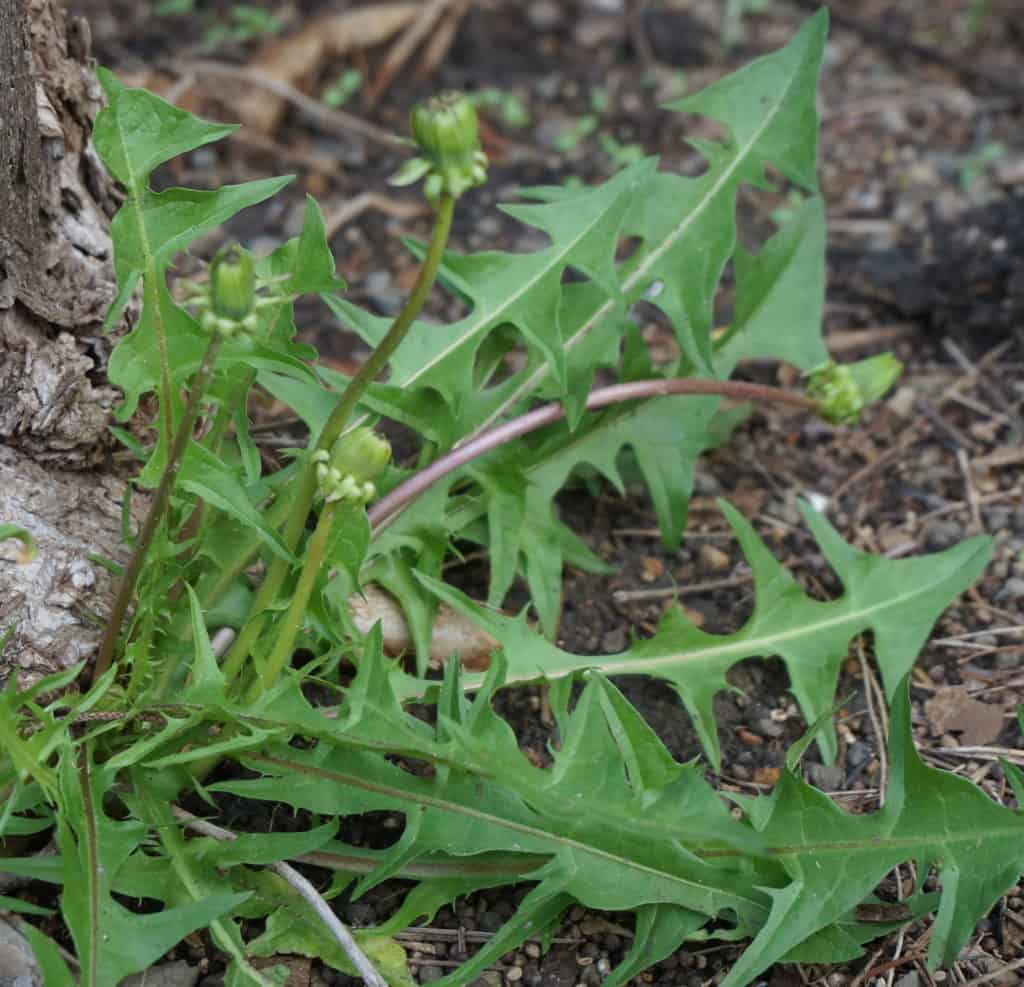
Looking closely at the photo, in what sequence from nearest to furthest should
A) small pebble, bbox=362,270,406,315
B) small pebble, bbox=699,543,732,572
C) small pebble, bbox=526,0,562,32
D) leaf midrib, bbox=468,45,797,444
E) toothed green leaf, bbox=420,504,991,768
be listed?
toothed green leaf, bbox=420,504,991,768 < leaf midrib, bbox=468,45,797,444 < small pebble, bbox=699,543,732,572 < small pebble, bbox=362,270,406,315 < small pebble, bbox=526,0,562,32

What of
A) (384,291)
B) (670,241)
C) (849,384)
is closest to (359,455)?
(670,241)

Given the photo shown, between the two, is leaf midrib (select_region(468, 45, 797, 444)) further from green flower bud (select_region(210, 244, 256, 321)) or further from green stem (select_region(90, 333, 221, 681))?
green flower bud (select_region(210, 244, 256, 321))

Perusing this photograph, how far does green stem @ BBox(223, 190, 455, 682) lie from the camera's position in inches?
60.9

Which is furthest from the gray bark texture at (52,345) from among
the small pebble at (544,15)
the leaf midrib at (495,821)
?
the small pebble at (544,15)

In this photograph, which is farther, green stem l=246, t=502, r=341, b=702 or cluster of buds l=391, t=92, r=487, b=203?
green stem l=246, t=502, r=341, b=702

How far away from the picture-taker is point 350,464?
1.76 m

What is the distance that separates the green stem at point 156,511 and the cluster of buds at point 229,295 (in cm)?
4

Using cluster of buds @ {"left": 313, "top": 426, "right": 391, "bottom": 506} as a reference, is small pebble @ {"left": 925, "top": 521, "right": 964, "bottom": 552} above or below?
below

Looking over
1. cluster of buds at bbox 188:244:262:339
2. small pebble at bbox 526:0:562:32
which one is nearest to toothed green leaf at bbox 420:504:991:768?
cluster of buds at bbox 188:244:262:339

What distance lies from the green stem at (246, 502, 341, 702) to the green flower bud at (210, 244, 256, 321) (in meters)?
0.33

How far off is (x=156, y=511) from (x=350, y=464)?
0.34 m

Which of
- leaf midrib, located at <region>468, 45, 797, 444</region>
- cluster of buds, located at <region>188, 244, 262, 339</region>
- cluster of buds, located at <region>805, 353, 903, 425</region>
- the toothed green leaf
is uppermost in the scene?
cluster of buds, located at <region>188, 244, 262, 339</region>

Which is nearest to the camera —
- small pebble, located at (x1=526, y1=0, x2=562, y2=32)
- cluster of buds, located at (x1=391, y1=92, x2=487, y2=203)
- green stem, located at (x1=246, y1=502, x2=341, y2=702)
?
cluster of buds, located at (x1=391, y1=92, x2=487, y2=203)

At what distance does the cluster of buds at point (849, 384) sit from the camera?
2.73m
